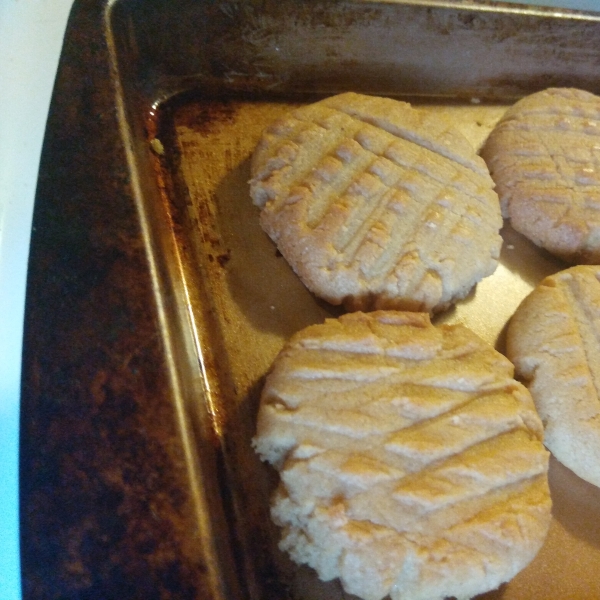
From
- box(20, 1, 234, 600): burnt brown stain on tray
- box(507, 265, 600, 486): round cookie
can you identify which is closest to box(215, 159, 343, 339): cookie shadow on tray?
box(20, 1, 234, 600): burnt brown stain on tray

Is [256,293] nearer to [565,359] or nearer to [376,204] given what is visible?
[376,204]

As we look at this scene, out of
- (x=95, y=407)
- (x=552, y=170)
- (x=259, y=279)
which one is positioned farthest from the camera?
(x=552, y=170)

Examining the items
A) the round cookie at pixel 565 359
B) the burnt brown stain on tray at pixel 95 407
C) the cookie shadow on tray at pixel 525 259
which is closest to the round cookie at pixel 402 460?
the round cookie at pixel 565 359

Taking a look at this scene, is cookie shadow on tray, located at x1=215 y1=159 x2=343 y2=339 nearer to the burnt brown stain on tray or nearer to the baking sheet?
the baking sheet

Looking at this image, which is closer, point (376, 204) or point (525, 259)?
point (376, 204)

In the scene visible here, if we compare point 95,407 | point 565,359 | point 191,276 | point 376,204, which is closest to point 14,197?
point 95,407

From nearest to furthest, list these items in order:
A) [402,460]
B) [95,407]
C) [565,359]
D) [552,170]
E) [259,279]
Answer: [95,407] → [402,460] → [565,359] → [259,279] → [552,170]

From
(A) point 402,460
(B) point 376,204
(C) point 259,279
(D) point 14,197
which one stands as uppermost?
(D) point 14,197
